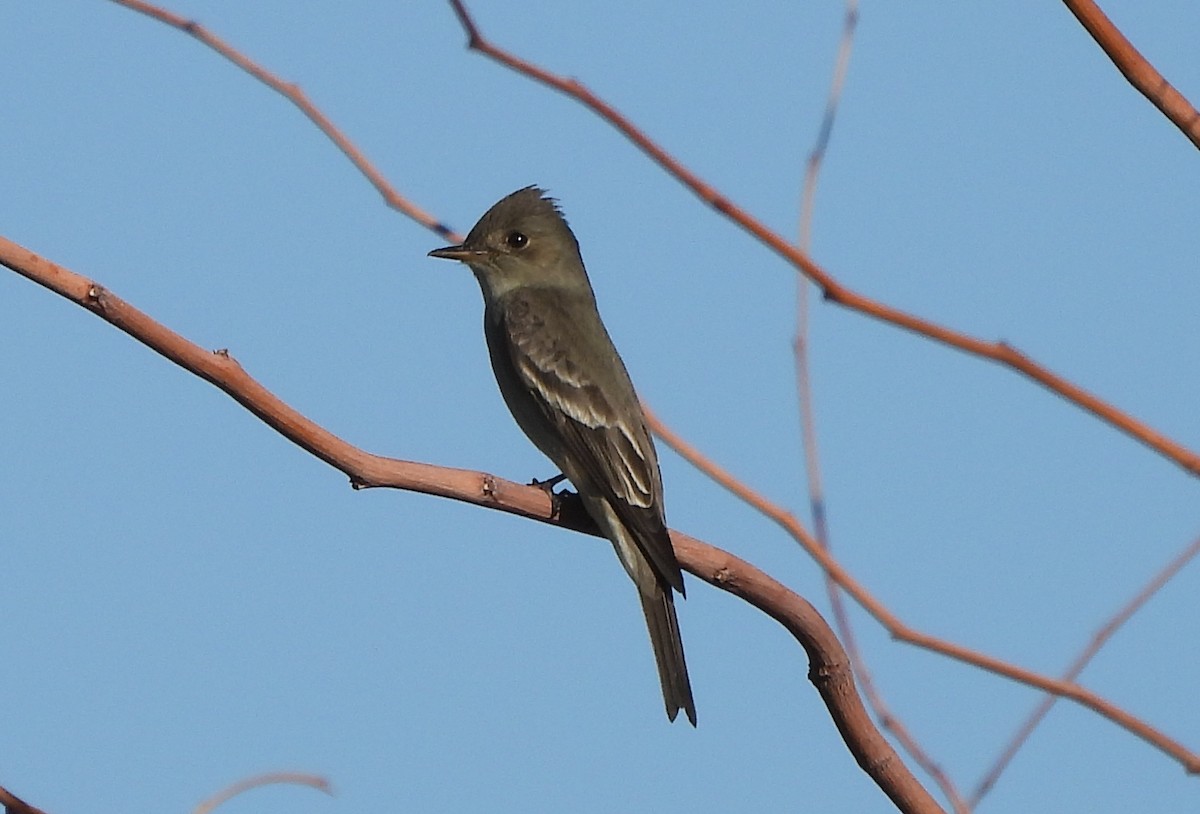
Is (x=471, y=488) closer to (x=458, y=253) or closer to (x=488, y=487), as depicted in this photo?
(x=488, y=487)

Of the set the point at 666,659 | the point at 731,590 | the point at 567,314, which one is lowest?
the point at 731,590

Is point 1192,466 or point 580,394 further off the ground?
point 580,394

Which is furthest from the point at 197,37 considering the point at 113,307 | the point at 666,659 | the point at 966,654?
the point at 666,659

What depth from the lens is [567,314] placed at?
24.1ft

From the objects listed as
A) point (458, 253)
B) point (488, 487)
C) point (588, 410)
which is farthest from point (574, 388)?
point (488, 487)

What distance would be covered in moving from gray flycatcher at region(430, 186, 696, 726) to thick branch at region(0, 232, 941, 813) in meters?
1.17

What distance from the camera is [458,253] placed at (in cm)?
Answer: 764

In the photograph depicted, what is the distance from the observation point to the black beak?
755cm

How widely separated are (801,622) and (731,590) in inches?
11.2

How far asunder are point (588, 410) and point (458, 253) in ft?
4.19

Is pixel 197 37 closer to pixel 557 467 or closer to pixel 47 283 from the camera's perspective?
pixel 47 283

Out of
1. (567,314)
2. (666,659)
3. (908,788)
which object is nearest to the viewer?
(908,788)

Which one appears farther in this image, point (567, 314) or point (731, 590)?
point (567, 314)

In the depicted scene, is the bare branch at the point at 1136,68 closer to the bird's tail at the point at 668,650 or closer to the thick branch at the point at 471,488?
the thick branch at the point at 471,488
